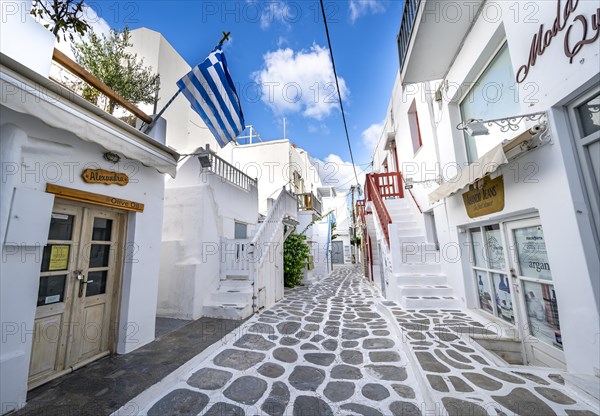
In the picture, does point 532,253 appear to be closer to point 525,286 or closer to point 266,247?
point 525,286

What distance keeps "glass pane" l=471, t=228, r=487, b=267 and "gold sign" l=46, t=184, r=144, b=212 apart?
6.51 metres

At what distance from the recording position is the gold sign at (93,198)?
2.89 meters

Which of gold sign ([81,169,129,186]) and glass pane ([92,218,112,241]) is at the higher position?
gold sign ([81,169,129,186])

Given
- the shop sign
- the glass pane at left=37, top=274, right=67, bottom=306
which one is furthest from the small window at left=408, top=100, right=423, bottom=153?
the glass pane at left=37, top=274, right=67, bottom=306

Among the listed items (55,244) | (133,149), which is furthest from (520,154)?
(55,244)

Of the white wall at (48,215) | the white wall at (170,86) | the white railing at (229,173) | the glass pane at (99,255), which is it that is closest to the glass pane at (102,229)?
the glass pane at (99,255)

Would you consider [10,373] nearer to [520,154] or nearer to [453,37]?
[520,154]

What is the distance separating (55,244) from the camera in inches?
121

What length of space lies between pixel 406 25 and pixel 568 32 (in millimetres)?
3578

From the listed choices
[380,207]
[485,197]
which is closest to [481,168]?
[485,197]

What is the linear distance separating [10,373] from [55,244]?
1426 millimetres

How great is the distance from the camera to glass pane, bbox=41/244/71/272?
117 inches

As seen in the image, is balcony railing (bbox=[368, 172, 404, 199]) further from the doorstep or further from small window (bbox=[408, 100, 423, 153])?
the doorstep

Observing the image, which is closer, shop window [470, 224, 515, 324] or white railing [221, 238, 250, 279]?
shop window [470, 224, 515, 324]
